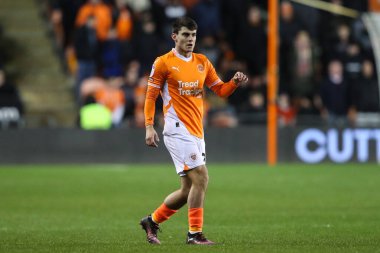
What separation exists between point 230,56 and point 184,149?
57.5 ft

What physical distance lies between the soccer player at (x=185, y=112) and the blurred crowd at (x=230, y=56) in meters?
14.1

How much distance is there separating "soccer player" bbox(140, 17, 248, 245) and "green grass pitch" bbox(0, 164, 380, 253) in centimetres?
48

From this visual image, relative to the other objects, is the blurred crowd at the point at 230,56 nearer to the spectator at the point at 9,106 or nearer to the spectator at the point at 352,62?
the spectator at the point at 352,62

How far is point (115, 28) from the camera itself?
28.0m

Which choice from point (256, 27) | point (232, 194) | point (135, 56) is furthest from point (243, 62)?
point (232, 194)

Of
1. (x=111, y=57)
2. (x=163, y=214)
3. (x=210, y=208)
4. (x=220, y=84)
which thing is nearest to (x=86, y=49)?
(x=111, y=57)

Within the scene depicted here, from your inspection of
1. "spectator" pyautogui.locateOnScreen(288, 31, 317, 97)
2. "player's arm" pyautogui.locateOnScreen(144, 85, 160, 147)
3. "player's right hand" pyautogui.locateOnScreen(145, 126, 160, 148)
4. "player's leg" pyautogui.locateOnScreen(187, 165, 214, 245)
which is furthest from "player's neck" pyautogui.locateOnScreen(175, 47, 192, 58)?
"spectator" pyautogui.locateOnScreen(288, 31, 317, 97)

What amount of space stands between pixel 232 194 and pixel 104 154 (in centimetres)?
793

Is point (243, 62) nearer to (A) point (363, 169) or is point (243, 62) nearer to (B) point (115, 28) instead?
(B) point (115, 28)

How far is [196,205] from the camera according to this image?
11117mm

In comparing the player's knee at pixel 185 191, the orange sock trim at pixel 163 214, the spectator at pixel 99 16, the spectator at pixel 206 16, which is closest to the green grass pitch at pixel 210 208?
the orange sock trim at pixel 163 214

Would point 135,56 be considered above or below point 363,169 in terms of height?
above

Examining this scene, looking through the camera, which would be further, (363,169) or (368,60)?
(368,60)

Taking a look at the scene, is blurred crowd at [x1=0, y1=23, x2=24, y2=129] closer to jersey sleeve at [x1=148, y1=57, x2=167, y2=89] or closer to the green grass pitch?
the green grass pitch
